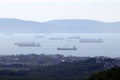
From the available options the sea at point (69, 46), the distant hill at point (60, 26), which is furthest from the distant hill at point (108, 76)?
the distant hill at point (60, 26)

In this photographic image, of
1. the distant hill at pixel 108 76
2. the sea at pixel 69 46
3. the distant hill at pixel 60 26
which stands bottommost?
the distant hill at pixel 108 76

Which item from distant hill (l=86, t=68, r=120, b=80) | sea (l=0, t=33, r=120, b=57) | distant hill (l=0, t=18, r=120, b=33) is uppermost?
distant hill (l=0, t=18, r=120, b=33)

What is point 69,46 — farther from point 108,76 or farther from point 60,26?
point 60,26

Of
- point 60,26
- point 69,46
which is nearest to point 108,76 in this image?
point 69,46

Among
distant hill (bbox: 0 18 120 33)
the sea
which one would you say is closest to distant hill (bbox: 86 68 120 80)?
the sea

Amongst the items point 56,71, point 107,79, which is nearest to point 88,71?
point 56,71

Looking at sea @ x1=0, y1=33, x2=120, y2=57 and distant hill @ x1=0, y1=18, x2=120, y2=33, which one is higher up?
distant hill @ x1=0, y1=18, x2=120, y2=33

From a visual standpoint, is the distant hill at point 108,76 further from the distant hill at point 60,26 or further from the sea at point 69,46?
the distant hill at point 60,26

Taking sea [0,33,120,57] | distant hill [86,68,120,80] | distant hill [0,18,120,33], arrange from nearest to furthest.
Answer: distant hill [86,68,120,80]
sea [0,33,120,57]
distant hill [0,18,120,33]

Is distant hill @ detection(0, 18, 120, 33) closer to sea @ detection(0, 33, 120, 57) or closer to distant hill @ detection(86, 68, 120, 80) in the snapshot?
sea @ detection(0, 33, 120, 57)
